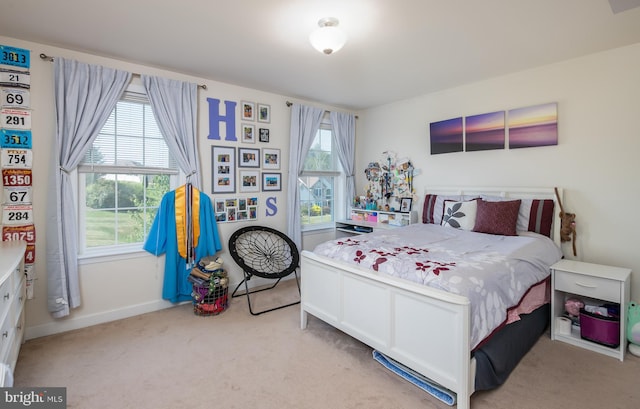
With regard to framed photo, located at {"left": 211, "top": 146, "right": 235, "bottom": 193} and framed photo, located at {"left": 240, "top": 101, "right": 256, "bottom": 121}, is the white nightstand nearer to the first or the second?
framed photo, located at {"left": 211, "top": 146, "right": 235, "bottom": 193}

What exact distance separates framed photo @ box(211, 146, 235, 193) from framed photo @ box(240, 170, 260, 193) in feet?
0.34

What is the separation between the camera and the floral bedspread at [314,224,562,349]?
5.96 ft

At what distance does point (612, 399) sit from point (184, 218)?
3568 millimetres

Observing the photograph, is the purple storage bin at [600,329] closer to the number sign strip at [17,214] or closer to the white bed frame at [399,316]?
the white bed frame at [399,316]

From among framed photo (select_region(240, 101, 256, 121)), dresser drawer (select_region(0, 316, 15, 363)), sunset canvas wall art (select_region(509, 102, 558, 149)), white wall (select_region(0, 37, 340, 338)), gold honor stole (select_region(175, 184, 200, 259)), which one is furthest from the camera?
framed photo (select_region(240, 101, 256, 121))

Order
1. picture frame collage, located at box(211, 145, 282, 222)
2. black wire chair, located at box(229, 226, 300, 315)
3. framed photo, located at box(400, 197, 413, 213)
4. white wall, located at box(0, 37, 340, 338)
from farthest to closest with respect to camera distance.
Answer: framed photo, located at box(400, 197, 413, 213) < picture frame collage, located at box(211, 145, 282, 222) < black wire chair, located at box(229, 226, 300, 315) < white wall, located at box(0, 37, 340, 338)

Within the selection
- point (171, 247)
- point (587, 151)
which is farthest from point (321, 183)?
point (587, 151)

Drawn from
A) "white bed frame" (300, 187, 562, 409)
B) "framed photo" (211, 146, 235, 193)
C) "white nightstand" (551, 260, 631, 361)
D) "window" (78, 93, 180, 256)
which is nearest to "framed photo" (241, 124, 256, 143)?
"framed photo" (211, 146, 235, 193)

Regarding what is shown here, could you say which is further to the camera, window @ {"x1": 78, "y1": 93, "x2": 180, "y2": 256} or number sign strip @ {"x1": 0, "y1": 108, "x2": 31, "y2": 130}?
window @ {"x1": 78, "y1": 93, "x2": 180, "y2": 256}

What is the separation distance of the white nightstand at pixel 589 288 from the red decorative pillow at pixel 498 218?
0.49m

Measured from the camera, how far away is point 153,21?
2242 mm

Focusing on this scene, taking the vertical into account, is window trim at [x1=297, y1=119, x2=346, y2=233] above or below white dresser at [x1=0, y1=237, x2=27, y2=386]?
above

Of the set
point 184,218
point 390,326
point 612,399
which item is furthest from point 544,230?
point 184,218

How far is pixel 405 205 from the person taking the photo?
4.27 meters
